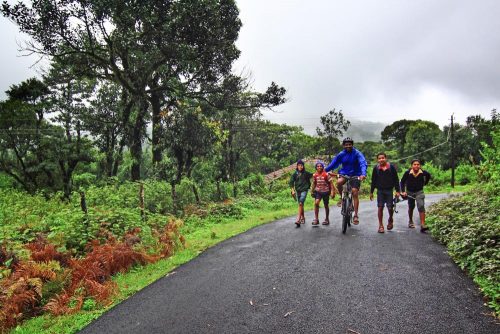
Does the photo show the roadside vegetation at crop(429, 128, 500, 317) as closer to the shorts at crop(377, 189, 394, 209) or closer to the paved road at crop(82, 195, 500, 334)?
the paved road at crop(82, 195, 500, 334)

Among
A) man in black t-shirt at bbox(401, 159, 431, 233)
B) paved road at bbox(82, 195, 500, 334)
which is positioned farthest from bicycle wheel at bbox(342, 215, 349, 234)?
man in black t-shirt at bbox(401, 159, 431, 233)

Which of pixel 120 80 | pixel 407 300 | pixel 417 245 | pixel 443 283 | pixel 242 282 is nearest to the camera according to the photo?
pixel 407 300

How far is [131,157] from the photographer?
2117 centimetres

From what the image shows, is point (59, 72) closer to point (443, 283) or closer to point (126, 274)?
point (126, 274)

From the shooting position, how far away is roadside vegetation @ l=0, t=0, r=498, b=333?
6.59 metres

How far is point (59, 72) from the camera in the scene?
81.9 ft

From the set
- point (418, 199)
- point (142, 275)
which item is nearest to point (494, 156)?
point (418, 199)

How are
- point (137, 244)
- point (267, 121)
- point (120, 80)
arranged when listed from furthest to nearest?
1. point (267, 121)
2. point (120, 80)
3. point (137, 244)

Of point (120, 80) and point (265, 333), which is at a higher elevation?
point (120, 80)

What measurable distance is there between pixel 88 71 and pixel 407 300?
825 inches

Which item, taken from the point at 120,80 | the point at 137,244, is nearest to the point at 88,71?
the point at 120,80

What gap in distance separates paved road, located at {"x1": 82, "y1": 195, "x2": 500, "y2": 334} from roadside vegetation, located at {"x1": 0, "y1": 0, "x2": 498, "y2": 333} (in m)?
0.59

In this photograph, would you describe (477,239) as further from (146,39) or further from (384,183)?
(146,39)

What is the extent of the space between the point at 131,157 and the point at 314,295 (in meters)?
18.1
